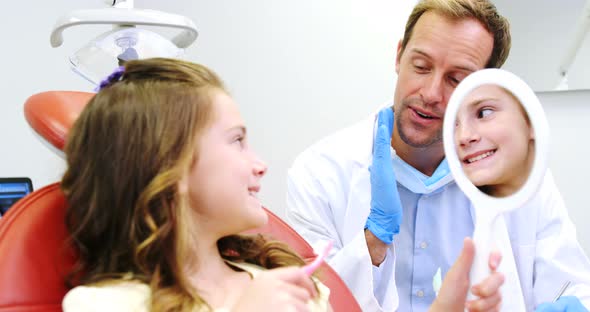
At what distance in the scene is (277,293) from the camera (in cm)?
71

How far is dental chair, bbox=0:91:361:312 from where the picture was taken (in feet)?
2.53

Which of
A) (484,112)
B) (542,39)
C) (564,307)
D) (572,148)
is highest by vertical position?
(484,112)

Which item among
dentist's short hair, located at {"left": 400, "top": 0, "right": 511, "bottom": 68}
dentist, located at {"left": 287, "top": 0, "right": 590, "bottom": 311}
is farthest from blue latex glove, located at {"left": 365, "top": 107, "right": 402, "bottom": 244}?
dentist's short hair, located at {"left": 400, "top": 0, "right": 511, "bottom": 68}

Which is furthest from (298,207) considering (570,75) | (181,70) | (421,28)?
(570,75)

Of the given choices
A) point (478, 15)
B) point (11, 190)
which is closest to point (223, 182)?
point (11, 190)

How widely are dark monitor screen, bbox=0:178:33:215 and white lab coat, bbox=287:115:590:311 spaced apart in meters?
0.65

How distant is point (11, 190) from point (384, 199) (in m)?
0.86

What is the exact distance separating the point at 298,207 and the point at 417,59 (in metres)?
0.48

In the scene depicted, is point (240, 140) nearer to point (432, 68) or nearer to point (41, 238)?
point (41, 238)

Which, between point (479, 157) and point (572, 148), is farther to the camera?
point (572, 148)

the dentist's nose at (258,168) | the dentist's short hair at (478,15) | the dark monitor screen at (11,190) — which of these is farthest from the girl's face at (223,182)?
the dentist's short hair at (478,15)

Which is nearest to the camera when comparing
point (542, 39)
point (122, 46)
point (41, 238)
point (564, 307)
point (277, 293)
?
point (277, 293)

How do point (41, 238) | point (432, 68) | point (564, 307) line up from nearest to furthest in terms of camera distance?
point (41, 238) < point (564, 307) < point (432, 68)

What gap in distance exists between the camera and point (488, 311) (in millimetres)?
758
